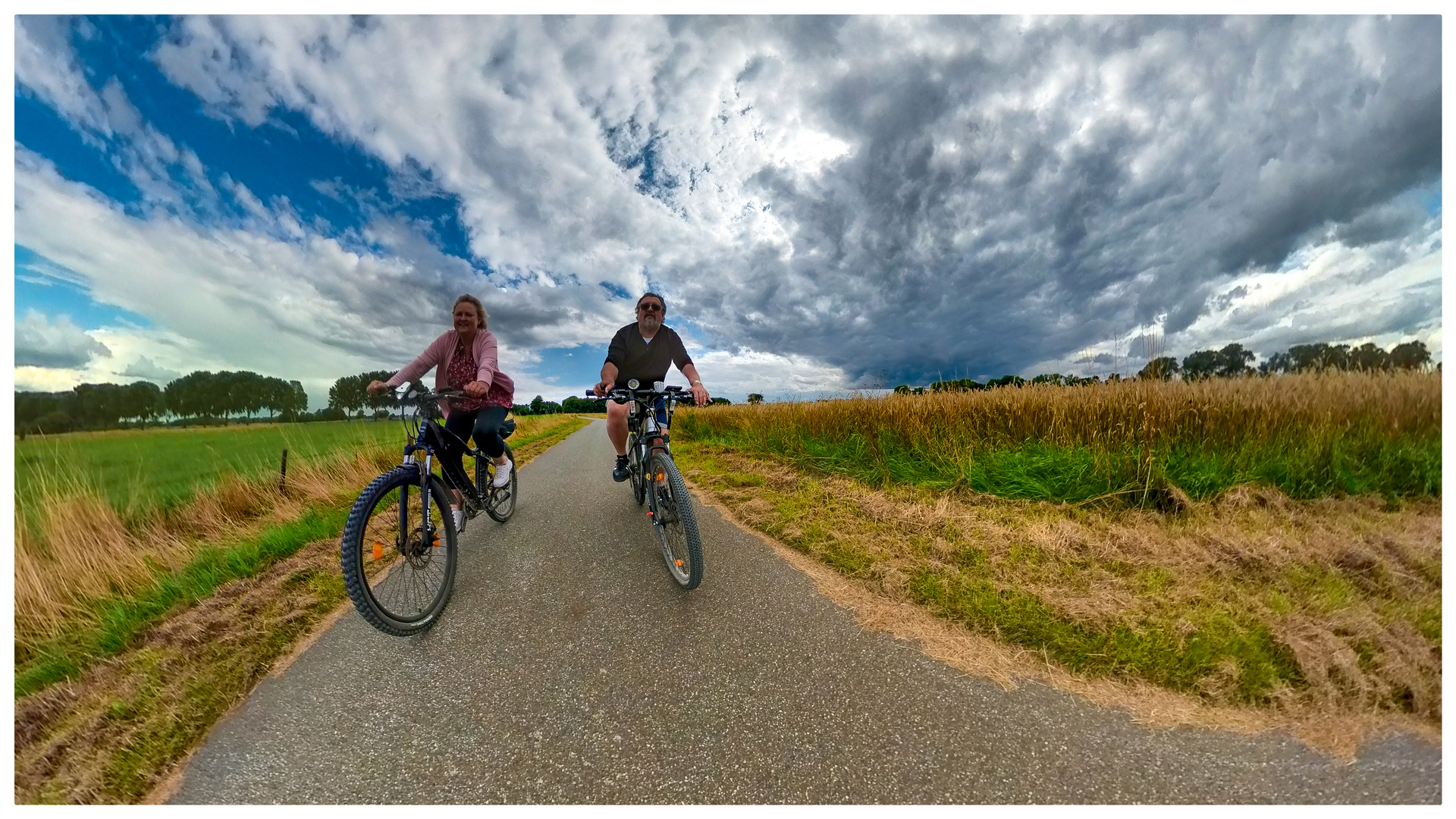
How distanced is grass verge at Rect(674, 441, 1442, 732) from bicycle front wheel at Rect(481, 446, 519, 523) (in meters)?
2.87

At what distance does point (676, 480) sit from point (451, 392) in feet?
6.06

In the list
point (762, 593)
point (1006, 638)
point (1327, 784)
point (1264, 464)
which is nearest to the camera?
point (1327, 784)

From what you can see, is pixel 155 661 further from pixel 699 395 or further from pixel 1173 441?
pixel 1173 441

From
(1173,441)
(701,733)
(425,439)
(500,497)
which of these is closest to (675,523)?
(701,733)

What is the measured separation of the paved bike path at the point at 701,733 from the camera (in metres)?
1.39

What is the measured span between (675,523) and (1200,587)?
2.99m

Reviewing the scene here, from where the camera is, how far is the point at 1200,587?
7.32ft

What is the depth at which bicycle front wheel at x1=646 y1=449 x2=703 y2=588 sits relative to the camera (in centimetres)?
283

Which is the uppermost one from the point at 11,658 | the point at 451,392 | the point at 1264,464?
the point at 451,392
